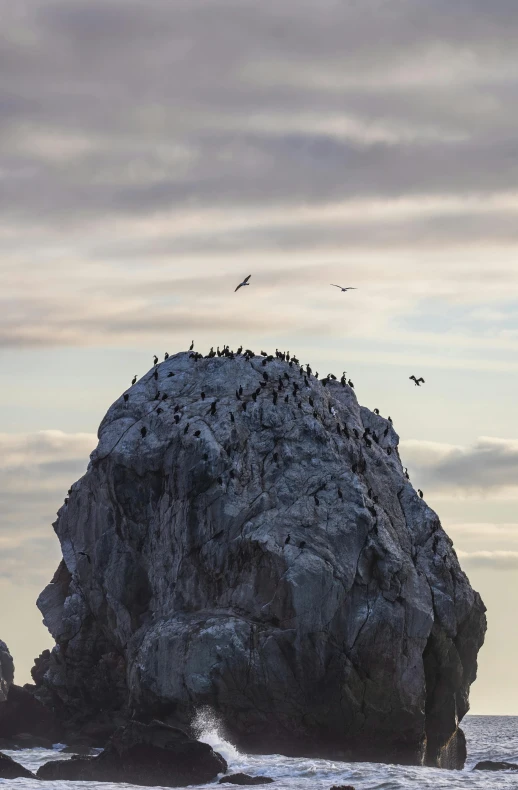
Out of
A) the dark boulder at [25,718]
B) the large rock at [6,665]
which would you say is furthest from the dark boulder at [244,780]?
the large rock at [6,665]

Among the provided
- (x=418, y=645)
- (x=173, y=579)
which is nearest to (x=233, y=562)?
(x=173, y=579)

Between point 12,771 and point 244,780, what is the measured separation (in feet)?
41.1

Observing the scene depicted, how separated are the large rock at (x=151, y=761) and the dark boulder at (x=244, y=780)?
0.82m

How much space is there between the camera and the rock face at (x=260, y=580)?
3541 inches

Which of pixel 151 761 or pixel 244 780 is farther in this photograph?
pixel 151 761

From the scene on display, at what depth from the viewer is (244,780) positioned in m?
78.6

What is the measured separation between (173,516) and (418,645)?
58.1 ft

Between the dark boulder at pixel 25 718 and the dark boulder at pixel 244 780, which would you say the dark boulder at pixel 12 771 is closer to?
the dark boulder at pixel 244 780

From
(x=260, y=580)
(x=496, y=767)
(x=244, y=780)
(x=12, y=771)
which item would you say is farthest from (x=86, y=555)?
(x=496, y=767)

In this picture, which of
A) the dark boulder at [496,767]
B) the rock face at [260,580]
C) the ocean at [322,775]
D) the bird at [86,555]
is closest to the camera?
the ocean at [322,775]

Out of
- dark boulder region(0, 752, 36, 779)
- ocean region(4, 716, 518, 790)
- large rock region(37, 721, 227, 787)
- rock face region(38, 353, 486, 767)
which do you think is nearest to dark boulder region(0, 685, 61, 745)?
rock face region(38, 353, 486, 767)

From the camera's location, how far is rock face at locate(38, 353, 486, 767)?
89.9 m

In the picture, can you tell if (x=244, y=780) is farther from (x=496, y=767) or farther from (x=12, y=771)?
(x=496, y=767)

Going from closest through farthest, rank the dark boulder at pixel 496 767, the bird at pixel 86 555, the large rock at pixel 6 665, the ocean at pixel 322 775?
the ocean at pixel 322 775
the dark boulder at pixel 496 767
the bird at pixel 86 555
the large rock at pixel 6 665
